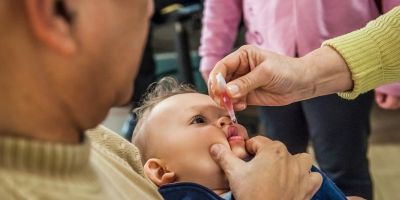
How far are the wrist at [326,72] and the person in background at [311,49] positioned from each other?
32 centimetres

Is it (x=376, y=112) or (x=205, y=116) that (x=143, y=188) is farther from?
(x=376, y=112)

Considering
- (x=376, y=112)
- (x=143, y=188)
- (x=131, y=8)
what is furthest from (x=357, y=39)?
(x=376, y=112)

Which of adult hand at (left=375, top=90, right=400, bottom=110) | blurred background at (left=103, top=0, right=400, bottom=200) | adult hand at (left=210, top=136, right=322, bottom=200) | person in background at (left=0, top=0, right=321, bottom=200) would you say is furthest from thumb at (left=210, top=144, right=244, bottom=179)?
blurred background at (left=103, top=0, right=400, bottom=200)

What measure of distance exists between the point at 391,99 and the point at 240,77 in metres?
0.69

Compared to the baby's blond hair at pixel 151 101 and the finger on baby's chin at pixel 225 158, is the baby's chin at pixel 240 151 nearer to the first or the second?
the finger on baby's chin at pixel 225 158

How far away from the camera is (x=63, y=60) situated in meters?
0.53

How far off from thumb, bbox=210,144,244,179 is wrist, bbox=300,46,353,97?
0.26 m

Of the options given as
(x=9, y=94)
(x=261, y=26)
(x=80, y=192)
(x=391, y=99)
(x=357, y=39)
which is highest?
(x=9, y=94)

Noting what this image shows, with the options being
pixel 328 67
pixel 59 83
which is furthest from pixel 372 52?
pixel 59 83

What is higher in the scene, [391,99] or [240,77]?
[240,77]

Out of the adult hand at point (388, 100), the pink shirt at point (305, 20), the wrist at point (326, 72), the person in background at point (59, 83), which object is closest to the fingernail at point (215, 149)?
the wrist at point (326, 72)

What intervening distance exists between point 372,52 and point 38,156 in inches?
35.3

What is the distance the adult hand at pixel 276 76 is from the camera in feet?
3.60

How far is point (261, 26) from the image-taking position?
5.42 ft
